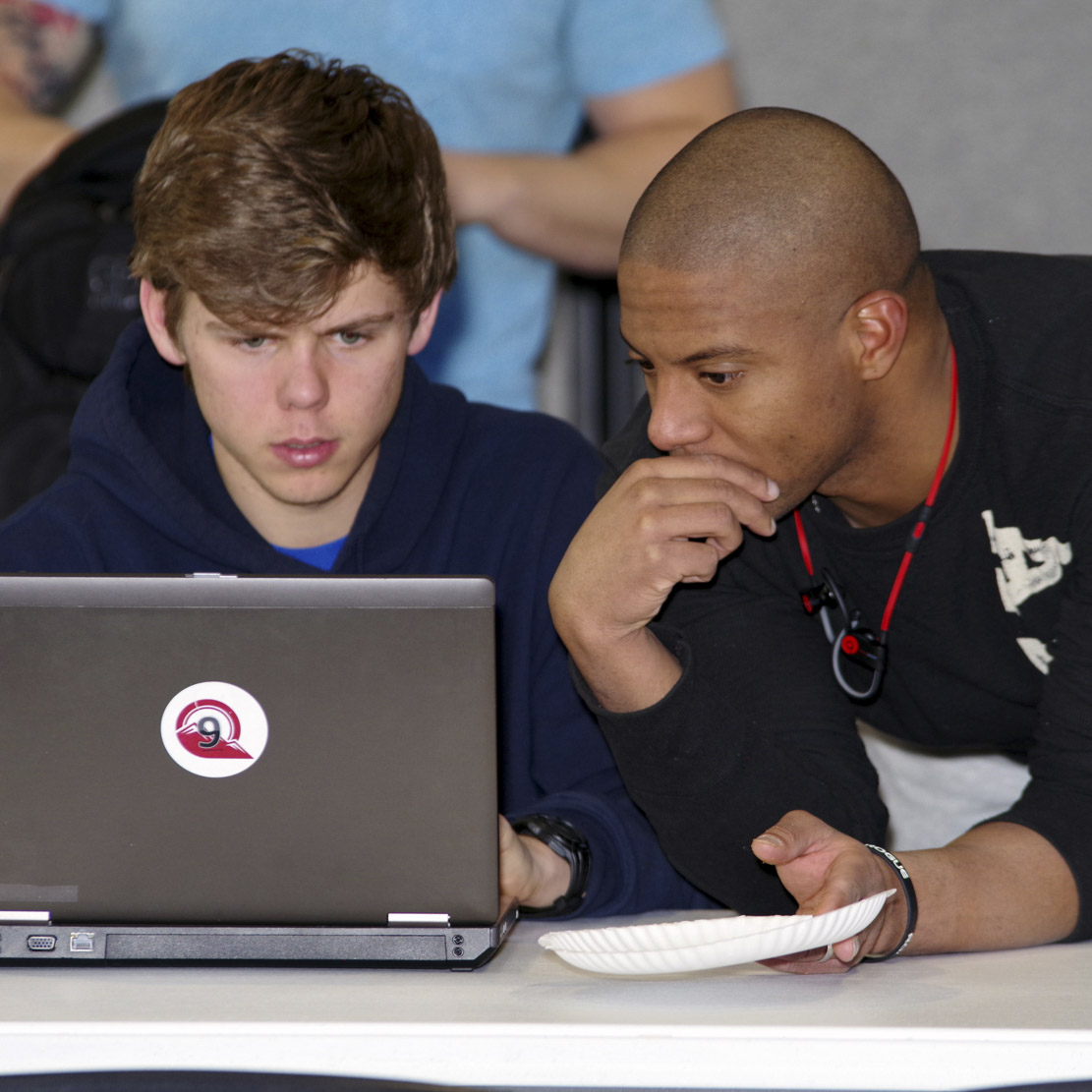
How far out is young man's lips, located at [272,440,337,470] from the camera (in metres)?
1.32

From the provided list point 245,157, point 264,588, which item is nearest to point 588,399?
point 245,157

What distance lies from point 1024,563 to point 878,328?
0.85ft

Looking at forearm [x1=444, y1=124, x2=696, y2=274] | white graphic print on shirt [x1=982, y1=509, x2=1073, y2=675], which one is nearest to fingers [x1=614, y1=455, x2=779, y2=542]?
white graphic print on shirt [x1=982, y1=509, x2=1073, y2=675]

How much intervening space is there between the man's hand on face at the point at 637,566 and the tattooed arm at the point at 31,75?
1045 millimetres

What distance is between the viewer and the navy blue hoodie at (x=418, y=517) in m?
1.33

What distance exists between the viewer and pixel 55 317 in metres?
1.57

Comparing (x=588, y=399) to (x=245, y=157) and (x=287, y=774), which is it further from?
(x=287, y=774)

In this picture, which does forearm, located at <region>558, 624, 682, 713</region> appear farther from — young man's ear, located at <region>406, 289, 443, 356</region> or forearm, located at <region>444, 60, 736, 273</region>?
forearm, located at <region>444, 60, 736, 273</region>

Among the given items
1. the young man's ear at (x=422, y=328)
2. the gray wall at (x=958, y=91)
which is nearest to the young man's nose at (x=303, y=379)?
the young man's ear at (x=422, y=328)

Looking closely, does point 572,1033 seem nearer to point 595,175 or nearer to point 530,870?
point 530,870

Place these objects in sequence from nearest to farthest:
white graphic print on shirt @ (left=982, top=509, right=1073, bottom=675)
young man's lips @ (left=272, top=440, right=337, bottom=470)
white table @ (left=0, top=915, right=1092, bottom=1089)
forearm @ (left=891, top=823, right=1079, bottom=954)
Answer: white table @ (left=0, top=915, right=1092, bottom=1089) → forearm @ (left=891, top=823, right=1079, bottom=954) → white graphic print on shirt @ (left=982, top=509, right=1073, bottom=675) → young man's lips @ (left=272, top=440, right=337, bottom=470)

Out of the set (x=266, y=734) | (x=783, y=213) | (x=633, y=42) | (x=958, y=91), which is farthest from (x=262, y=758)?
(x=958, y=91)

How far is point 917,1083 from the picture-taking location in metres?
0.69

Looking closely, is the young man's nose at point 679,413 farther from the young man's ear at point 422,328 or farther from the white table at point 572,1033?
the white table at point 572,1033
